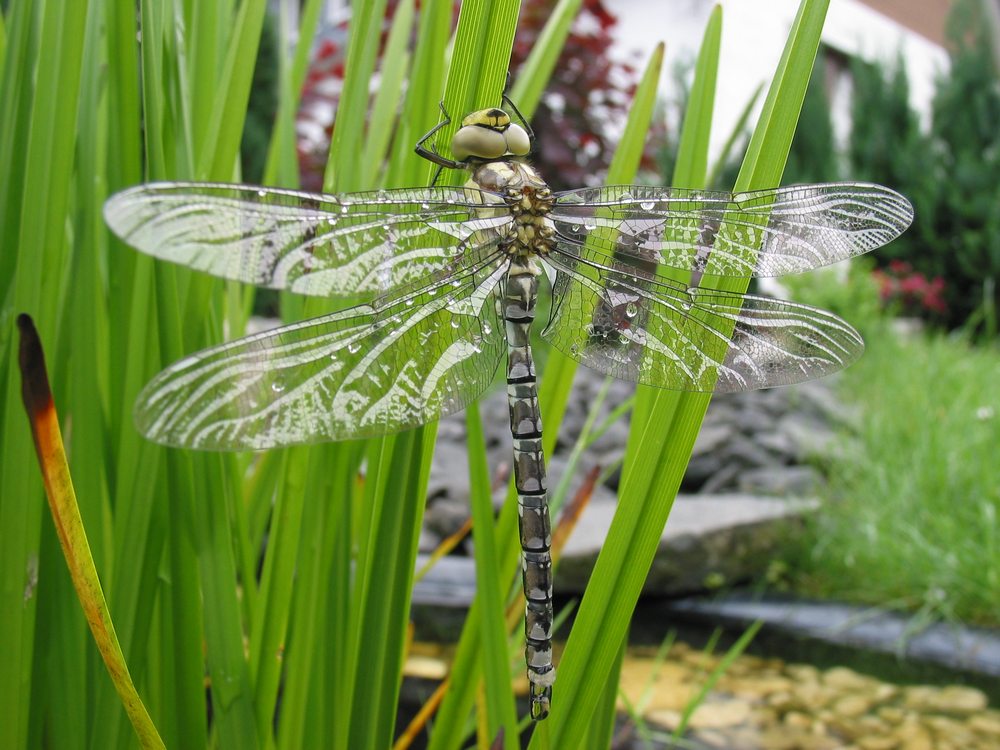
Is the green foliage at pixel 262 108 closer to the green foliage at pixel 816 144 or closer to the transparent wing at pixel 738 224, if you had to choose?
the green foliage at pixel 816 144

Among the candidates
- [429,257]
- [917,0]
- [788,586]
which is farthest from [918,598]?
[917,0]

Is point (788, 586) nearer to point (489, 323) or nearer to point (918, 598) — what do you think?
point (918, 598)

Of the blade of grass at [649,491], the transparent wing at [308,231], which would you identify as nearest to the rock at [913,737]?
the blade of grass at [649,491]

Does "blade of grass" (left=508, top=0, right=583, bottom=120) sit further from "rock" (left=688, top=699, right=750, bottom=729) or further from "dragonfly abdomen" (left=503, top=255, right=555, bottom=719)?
"rock" (left=688, top=699, right=750, bottom=729)

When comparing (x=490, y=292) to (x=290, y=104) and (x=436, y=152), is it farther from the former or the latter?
(x=290, y=104)

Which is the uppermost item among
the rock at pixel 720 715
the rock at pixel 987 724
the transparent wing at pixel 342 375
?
the transparent wing at pixel 342 375

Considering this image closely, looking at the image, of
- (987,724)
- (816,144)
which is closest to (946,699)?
(987,724)
